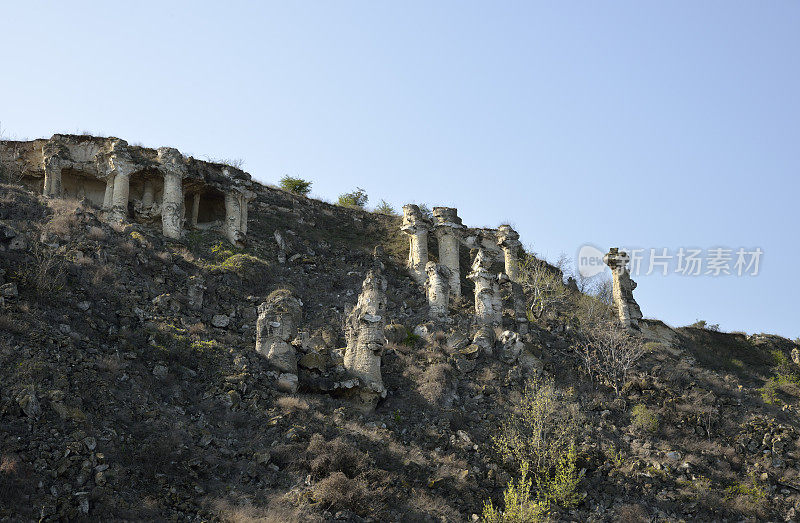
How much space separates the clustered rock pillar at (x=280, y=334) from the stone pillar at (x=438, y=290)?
7814 millimetres

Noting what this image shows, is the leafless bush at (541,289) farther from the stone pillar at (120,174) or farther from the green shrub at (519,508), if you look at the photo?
the stone pillar at (120,174)

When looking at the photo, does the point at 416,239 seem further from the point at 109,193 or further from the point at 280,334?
the point at 280,334

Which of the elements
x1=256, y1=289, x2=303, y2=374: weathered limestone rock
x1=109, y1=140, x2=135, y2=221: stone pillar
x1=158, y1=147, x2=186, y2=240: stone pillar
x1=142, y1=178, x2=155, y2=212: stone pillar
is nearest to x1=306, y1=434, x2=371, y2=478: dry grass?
x1=256, y1=289, x2=303, y2=374: weathered limestone rock

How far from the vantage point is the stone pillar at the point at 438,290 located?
29141mm

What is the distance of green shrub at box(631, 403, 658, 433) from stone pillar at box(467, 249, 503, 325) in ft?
21.3

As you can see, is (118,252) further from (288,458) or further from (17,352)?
(288,458)

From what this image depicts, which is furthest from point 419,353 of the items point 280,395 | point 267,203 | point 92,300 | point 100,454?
point 267,203

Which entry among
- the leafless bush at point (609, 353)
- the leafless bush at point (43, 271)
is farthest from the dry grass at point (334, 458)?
the leafless bush at point (609, 353)

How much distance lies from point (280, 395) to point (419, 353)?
6.34 meters

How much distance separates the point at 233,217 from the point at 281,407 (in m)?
15.4

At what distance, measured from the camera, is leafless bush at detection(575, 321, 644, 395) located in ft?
85.7

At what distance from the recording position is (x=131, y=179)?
3278 cm

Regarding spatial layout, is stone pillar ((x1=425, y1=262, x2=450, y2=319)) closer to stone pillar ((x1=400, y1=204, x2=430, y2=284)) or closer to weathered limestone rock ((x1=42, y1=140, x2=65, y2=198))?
stone pillar ((x1=400, y1=204, x2=430, y2=284))

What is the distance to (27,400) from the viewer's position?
1505cm
